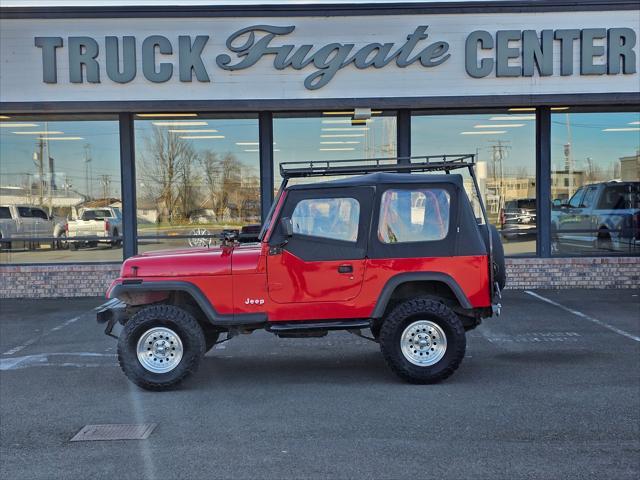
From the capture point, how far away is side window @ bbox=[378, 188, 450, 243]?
6.53 metres

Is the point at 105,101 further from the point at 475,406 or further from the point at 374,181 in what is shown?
the point at 475,406

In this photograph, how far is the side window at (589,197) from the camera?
12.7m

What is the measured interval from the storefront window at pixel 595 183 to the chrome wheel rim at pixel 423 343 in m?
7.10

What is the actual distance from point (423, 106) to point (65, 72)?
659 cm

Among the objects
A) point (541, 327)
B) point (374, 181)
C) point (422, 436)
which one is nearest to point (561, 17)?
point (541, 327)

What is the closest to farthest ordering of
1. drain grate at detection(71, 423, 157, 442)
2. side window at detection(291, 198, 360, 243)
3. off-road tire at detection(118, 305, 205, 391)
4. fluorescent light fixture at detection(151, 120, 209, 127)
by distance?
drain grate at detection(71, 423, 157, 442) → off-road tire at detection(118, 305, 205, 391) → side window at detection(291, 198, 360, 243) → fluorescent light fixture at detection(151, 120, 209, 127)

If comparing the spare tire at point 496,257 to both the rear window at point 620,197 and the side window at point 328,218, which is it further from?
the rear window at point 620,197

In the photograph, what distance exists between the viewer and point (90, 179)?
12.6 m

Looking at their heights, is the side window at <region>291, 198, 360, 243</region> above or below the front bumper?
above

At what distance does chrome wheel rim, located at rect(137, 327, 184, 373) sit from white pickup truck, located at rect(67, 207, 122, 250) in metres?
6.60

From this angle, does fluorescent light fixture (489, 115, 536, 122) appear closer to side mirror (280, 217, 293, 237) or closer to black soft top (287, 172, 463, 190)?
black soft top (287, 172, 463, 190)

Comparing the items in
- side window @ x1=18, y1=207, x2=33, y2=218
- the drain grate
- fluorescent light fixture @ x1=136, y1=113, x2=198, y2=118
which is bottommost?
the drain grate

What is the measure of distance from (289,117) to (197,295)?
23.2 feet

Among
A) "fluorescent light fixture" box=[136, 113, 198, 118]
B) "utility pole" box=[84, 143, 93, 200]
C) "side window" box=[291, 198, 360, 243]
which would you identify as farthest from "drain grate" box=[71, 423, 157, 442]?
"fluorescent light fixture" box=[136, 113, 198, 118]
